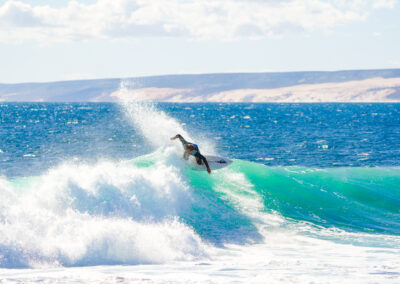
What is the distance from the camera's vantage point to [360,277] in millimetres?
10266

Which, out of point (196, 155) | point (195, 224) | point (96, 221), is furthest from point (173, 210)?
point (196, 155)

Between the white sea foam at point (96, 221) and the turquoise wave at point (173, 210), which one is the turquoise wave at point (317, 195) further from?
the white sea foam at point (96, 221)

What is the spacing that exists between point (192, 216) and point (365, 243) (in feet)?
17.4

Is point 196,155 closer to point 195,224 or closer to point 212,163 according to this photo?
point 212,163

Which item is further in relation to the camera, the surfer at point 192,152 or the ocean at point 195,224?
the surfer at point 192,152

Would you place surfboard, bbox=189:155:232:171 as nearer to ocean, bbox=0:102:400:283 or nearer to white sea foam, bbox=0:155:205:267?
ocean, bbox=0:102:400:283

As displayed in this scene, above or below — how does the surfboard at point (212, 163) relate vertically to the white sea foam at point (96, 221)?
above

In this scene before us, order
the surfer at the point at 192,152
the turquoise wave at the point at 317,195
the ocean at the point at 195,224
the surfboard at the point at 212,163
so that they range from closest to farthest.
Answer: the ocean at the point at 195,224
the turquoise wave at the point at 317,195
the surfer at the point at 192,152
the surfboard at the point at 212,163

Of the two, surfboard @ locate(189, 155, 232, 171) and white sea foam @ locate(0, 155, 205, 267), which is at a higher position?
surfboard @ locate(189, 155, 232, 171)

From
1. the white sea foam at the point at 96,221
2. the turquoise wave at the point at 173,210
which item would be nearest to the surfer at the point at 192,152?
the turquoise wave at the point at 173,210

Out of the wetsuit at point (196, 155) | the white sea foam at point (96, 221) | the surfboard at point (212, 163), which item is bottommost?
the white sea foam at point (96, 221)

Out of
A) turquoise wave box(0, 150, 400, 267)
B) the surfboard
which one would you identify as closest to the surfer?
the surfboard

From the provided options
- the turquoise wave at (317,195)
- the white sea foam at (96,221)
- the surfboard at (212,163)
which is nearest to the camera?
the white sea foam at (96,221)

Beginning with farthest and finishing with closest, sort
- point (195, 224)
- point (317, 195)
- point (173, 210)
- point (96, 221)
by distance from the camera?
point (317, 195) → point (173, 210) → point (195, 224) → point (96, 221)
